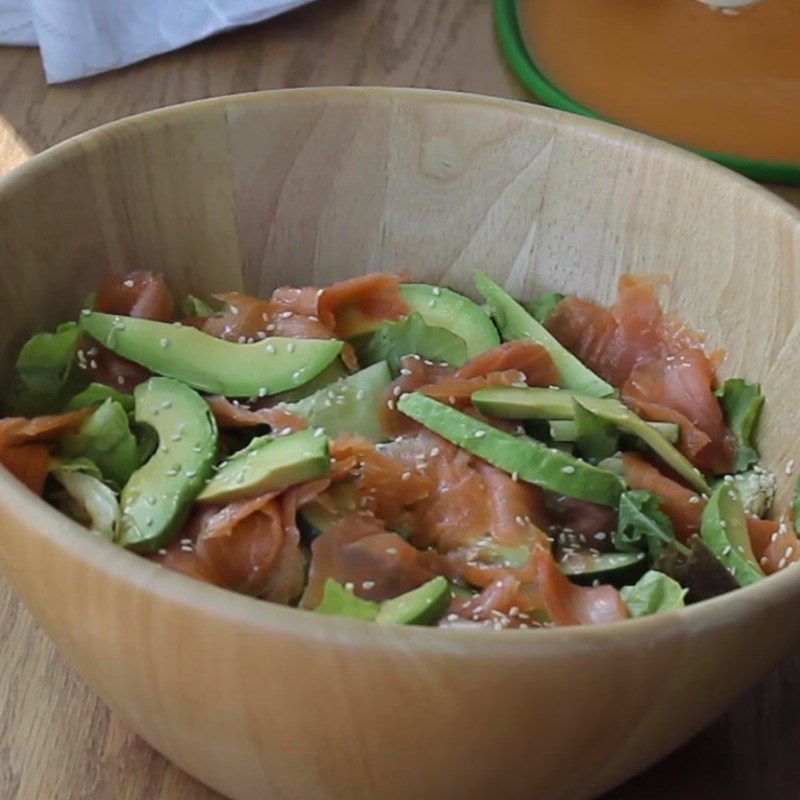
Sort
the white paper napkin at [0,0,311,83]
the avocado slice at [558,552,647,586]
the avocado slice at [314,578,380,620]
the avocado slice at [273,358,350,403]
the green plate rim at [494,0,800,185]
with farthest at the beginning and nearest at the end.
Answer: the white paper napkin at [0,0,311,83] < the green plate rim at [494,0,800,185] < the avocado slice at [273,358,350,403] < the avocado slice at [558,552,647,586] < the avocado slice at [314,578,380,620]

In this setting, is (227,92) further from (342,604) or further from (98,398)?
(342,604)

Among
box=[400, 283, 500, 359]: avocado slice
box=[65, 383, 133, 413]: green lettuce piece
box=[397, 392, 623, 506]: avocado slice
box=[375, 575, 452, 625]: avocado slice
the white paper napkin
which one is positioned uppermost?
the white paper napkin

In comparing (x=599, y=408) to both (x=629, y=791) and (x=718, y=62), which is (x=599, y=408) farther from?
(x=718, y=62)

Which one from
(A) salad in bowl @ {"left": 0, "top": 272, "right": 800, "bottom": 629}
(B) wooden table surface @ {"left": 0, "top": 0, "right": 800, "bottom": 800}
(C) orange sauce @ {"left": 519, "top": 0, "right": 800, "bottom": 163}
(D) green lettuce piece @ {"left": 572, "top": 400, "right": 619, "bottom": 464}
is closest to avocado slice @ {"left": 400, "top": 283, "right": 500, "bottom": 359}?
(A) salad in bowl @ {"left": 0, "top": 272, "right": 800, "bottom": 629}

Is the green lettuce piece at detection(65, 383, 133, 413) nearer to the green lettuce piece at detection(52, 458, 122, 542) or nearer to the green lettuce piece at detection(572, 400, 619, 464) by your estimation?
the green lettuce piece at detection(52, 458, 122, 542)

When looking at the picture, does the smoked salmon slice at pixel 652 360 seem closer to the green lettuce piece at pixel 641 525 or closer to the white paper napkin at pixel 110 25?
the green lettuce piece at pixel 641 525

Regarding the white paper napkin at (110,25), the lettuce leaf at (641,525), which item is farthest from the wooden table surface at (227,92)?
the lettuce leaf at (641,525)
